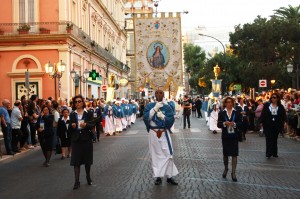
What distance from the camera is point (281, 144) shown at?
19.1 m

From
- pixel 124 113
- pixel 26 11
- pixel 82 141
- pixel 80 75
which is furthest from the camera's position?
pixel 80 75

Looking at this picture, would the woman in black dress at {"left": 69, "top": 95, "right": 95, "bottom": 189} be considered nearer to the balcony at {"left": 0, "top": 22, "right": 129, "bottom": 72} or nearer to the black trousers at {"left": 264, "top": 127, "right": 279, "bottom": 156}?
the black trousers at {"left": 264, "top": 127, "right": 279, "bottom": 156}

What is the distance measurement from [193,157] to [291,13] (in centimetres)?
4073

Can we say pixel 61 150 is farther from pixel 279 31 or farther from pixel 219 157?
pixel 279 31

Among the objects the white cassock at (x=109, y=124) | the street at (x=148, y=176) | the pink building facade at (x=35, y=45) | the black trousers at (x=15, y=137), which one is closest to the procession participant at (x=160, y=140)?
the street at (x=148, y=176)

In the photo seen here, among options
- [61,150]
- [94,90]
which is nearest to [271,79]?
[94,90]

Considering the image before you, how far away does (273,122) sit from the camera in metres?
15.0

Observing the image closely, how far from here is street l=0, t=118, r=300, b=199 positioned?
9.47m

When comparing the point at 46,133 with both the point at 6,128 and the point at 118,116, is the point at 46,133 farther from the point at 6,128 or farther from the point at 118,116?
the point at 118,116

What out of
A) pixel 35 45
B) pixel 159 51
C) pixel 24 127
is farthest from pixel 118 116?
pixel 159 51

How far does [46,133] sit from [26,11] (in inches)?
921

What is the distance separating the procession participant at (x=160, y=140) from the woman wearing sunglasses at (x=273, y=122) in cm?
508

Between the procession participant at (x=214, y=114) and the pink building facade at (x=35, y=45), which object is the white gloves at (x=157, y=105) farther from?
the pink building facade at (x=35, y=45)

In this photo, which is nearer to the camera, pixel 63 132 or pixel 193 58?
pixel 63 132
